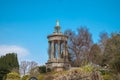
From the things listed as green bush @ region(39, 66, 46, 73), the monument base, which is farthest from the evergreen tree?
the monument base

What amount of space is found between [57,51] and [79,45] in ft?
22.4

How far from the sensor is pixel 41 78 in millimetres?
43188

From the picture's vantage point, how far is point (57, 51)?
52.0m

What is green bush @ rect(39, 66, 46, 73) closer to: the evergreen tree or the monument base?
the monument base

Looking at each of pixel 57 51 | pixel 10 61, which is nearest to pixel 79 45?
pixel 57 51

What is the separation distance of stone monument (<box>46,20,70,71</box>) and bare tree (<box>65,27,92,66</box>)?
3949 mm

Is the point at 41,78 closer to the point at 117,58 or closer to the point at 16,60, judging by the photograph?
the point at 117,58

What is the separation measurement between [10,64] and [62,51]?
1430 cm

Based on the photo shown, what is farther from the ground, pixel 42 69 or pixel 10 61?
pixel 10 61

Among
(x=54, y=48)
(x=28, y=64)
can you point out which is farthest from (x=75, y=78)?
(x=28, y=64)

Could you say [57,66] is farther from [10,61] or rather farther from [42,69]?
[10,61]

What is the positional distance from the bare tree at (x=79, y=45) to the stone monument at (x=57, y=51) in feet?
13.0

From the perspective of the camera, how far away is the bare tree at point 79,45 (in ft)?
185

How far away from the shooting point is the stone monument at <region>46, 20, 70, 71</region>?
50.2 meters
